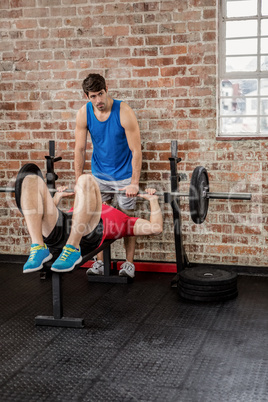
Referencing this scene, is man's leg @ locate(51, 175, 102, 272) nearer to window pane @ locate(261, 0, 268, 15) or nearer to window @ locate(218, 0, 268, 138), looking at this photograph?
window @ locate(218, 0, 268, 138)

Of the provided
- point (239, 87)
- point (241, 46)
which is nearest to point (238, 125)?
point (239, 87)

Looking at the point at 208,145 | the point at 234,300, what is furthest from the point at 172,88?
the point at 234,300

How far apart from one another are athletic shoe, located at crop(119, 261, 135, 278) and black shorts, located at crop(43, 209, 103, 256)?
2.20ft

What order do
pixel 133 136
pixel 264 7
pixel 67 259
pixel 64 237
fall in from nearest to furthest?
pixel 67 259 < pixel 64 237 < pixel 133 136 < pixel 264 7

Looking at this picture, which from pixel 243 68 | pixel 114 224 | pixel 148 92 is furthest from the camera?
pixel 148 92

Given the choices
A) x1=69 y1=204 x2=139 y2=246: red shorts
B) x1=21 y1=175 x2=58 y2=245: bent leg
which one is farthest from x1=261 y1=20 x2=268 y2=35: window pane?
x1=21 y1=175 x2=58 y2=245: bent leg

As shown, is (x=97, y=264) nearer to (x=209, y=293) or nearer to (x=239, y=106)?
(x=209, y=293)

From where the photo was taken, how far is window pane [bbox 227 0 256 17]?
11.5 ft

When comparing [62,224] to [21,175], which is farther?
[62,224]

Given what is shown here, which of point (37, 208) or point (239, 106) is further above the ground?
point (239, 106)

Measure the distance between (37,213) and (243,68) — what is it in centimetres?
185

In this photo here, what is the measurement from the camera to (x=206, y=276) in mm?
3168

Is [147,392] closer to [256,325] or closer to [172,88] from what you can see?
[256,325]

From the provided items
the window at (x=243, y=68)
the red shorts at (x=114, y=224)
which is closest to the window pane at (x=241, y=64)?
the window at (x=243, y=68)
